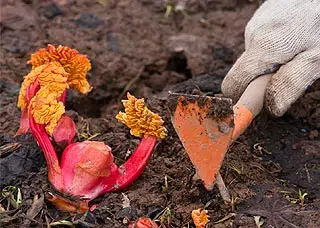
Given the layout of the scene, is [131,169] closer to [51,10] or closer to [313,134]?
[313,134]

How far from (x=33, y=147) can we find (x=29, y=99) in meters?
0.19

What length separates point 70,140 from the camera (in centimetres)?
247

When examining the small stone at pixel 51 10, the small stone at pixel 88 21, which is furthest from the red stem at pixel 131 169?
the small stone at pixel 51 10

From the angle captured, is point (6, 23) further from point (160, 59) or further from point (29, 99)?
point (29, 99)

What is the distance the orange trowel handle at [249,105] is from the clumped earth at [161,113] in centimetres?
16

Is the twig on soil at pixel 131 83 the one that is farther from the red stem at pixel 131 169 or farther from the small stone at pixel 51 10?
the red stem at pixel 131 169

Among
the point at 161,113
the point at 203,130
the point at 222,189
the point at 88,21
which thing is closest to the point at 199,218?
the point at 222,189

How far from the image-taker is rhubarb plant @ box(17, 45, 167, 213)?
2281 mm

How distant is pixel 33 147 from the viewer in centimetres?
252

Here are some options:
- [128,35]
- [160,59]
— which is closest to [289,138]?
[160,59]

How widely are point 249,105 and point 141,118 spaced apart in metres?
0.46

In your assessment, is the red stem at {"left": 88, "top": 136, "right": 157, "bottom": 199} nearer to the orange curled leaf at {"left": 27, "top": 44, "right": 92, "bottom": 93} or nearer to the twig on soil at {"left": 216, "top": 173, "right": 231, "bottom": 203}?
the twig on soil at {"left": 216, "top": 173, "right": 231, "bottom": 203}

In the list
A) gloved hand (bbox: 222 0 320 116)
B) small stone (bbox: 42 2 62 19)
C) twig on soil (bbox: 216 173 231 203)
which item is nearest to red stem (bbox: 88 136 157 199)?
twig on soil (bbox: 216 173 231 203)

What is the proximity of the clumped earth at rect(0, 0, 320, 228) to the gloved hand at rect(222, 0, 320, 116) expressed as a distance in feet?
0.63
